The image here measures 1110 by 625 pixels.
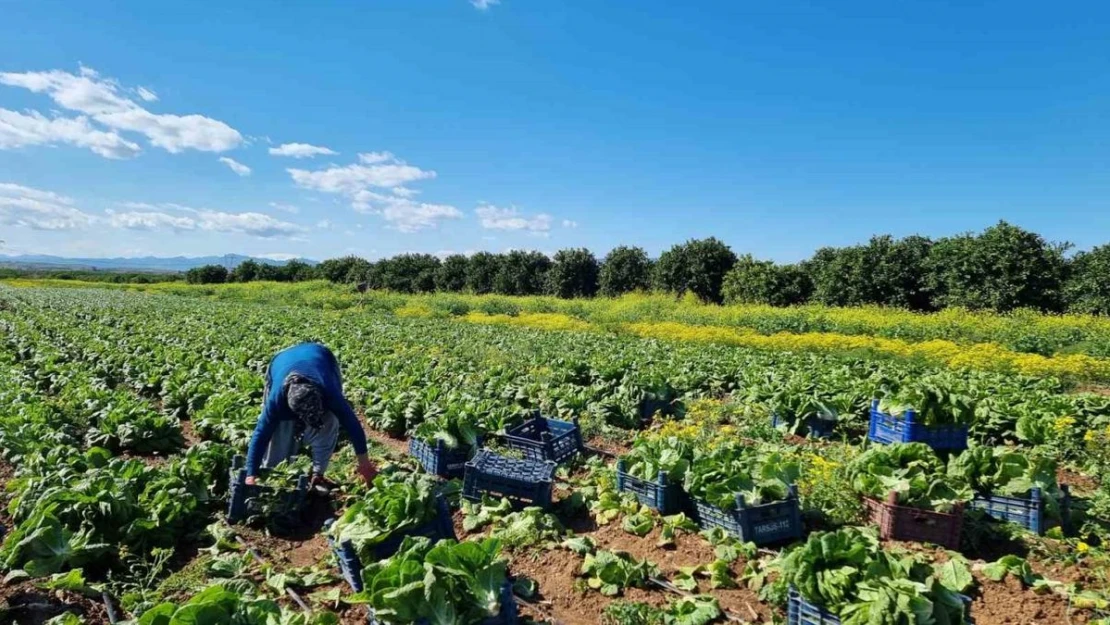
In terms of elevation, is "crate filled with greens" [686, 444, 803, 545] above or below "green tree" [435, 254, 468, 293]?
below

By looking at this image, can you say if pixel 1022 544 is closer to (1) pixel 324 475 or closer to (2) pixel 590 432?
(2) pixel 590 432

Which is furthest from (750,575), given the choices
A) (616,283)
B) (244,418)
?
(616,283)

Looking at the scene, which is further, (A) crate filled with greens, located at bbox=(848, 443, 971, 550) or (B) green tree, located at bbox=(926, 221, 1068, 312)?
(B) green tree, located at bbox=(926, 221, 1068, 312)

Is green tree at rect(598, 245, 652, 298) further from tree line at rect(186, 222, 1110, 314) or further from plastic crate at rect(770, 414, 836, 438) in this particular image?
plastic crate at rect(770, 414, 836, 438)

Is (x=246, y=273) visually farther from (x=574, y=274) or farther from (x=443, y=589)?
(x=443, y=589)

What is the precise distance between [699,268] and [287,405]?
42.7 m

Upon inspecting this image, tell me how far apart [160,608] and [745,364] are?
450 inches

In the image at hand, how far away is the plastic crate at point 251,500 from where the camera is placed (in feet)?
18.8

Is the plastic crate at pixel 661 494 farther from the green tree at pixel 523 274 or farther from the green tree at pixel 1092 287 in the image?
the green tree at pixel 523 274

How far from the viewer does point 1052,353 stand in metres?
18.0

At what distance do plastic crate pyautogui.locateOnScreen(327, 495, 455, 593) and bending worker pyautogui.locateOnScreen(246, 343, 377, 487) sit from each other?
0.97 meters

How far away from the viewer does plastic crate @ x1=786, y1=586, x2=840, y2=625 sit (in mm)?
3494

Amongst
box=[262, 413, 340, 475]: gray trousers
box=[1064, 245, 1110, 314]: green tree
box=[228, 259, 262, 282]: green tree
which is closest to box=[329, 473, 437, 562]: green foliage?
box=[262, 413, 340, 475]: gray trousers

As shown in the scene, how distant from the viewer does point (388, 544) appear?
4.44 metres
